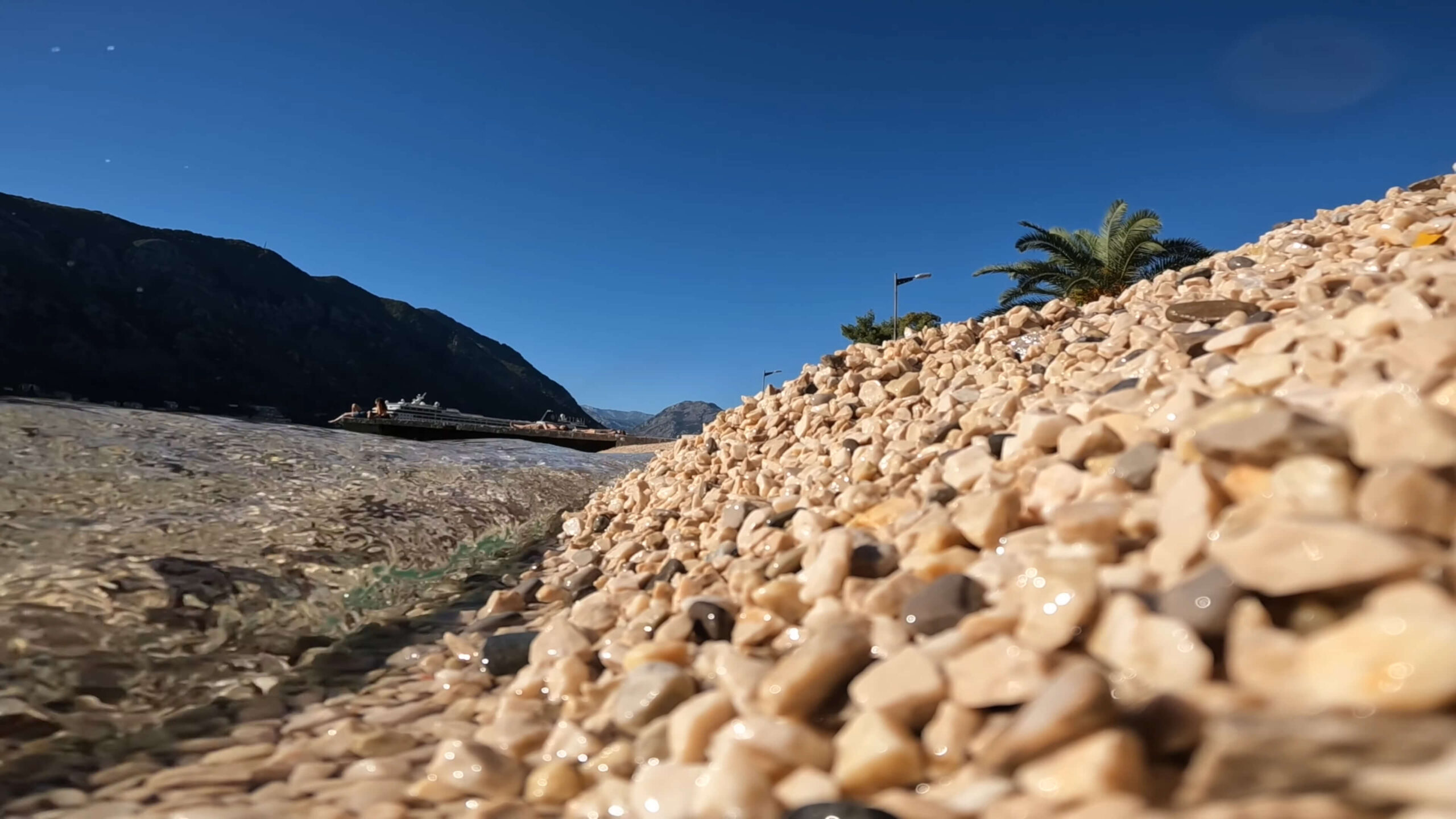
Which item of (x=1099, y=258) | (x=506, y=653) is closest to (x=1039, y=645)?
(x=506, y=653)

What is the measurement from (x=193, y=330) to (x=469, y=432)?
69.5m

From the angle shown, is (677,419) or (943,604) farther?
(677,419)

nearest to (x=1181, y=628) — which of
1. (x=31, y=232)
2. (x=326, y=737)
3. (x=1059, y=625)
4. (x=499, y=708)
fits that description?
(x=1059, y=625)

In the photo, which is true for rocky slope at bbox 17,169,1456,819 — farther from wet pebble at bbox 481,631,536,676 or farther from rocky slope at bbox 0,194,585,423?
rocky slope at bbox 0,194,585,423

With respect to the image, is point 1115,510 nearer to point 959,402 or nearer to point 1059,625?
point 1059,625

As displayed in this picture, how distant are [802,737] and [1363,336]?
159 centimetres

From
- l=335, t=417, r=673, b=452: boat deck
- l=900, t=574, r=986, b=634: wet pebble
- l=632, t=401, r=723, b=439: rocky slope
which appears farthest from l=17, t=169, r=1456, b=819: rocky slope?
l=632, t=401, r=723, b=439: rocky slope

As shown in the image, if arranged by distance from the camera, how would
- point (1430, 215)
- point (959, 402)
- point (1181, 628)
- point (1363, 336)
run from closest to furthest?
point (1181, 628) → point (1363, 336) → point (959, 402) → point (1430, 215)

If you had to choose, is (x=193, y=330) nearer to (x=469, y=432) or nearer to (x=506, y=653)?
(x=469, y=432)

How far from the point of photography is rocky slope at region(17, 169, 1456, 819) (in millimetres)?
927

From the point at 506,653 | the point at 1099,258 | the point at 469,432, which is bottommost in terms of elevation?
the point at 506,653

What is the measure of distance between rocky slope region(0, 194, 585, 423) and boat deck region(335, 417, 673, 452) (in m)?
49.3

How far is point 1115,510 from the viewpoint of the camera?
1.46 metres

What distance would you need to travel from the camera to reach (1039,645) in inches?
49.3
